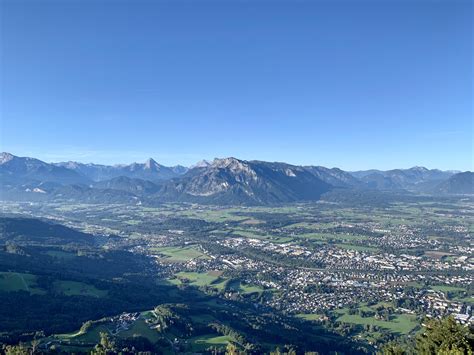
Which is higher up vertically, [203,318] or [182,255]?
[182,255]

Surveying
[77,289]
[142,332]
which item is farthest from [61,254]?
[142,332]

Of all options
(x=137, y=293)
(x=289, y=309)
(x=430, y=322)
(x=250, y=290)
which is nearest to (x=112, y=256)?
(x=137, y=293)

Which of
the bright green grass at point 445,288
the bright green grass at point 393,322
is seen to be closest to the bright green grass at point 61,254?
the bright green grass at point 393,322

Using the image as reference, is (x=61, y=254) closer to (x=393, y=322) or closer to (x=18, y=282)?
(x=18, y=282)

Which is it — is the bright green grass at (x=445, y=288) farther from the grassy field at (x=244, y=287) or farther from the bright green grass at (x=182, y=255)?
the bright green grass at (x=182, y=255)

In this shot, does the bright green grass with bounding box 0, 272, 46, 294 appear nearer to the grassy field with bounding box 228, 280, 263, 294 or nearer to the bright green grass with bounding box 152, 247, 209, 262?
the grassy field with bounding box 228, 280, 263, 294

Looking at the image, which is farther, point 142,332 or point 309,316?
point 309,316

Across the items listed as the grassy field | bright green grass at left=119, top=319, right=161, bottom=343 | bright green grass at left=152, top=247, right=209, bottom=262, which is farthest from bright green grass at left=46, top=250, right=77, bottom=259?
bright green grass at left=119, top=319, right=161, bottom=343
